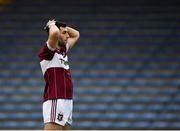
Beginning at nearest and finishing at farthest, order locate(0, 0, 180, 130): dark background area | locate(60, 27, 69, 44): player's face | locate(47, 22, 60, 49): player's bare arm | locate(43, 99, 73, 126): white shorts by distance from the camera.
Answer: locate(47, 22, 60, 49): player's bare arm, locate(43, 99, 73, 126): white shorts, locate(60, 27, 69, 44): player's face, locate(0, 0, 180, 130): dark background area

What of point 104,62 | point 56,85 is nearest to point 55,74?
point 56,85

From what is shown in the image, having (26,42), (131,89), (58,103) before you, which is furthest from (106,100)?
(58,103)

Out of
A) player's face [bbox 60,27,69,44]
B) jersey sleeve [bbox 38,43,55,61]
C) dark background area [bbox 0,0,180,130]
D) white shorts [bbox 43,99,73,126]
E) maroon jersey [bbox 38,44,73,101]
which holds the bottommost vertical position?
white shorts [bbox 43,99,73,126]

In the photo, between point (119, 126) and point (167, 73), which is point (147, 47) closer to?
point (167, 73)

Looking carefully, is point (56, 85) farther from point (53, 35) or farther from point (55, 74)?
point (53, 35)

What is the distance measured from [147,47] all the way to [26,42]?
6.22 ft

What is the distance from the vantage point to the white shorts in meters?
4.96

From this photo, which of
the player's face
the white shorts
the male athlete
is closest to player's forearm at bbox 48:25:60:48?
the male athlete

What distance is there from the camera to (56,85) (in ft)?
16.4

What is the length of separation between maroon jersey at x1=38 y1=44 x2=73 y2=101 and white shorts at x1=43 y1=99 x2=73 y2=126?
43 millimetres

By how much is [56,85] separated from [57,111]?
0.72 feet

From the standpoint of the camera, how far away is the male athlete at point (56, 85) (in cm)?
497

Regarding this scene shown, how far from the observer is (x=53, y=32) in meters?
4.84

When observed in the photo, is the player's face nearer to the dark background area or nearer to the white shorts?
the white shorts
